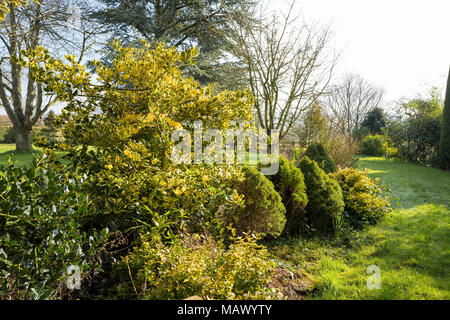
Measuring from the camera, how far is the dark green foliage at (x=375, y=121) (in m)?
22.1

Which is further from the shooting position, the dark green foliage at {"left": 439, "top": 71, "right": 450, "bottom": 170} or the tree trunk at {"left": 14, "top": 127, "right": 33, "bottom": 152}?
the dark green foliage at {"left": 439, "top": 71, "right": 450, "bottom": 170}

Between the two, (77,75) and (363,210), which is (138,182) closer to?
(77,75)

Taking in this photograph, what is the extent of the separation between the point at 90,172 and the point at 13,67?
826 centimetres

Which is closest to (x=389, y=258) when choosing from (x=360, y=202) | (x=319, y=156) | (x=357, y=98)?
(x=360, y=202)

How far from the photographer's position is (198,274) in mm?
1866

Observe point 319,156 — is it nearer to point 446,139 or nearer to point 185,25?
point 446,139

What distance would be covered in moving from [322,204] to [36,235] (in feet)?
11.6

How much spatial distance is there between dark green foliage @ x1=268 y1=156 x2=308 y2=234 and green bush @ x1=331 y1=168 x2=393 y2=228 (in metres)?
1.09

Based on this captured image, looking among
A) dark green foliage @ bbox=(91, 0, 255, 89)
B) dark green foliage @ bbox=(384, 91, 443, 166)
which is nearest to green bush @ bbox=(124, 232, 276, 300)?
dark green foliage @ bbox=(91, 0, 255, 89)

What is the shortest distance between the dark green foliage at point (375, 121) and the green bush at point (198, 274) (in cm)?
2301

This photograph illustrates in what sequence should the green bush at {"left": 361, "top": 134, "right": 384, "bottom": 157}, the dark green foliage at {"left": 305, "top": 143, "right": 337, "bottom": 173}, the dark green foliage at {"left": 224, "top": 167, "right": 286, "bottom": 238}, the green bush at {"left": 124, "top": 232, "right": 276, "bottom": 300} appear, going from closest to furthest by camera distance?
the green bush at {"left": 124, "top": 232, "right": 276, "bottom": 300} < the dark green foliage at {"left": 224, "top": 167, "right": 286, "bottom": 238} < the dark green foliage at {"left": 305, "top": 143, "right": 337, "bottom": 173} < the green bush at {"left": 361, "top": 134, "right": 384, "bottom": 157}

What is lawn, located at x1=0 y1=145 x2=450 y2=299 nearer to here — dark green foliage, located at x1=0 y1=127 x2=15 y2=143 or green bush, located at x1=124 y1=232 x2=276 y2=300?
green bush, located at x1=124 y1=232 x2=276 y2=300

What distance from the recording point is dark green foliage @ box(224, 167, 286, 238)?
132 inches

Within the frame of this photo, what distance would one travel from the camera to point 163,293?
1.93 meters
